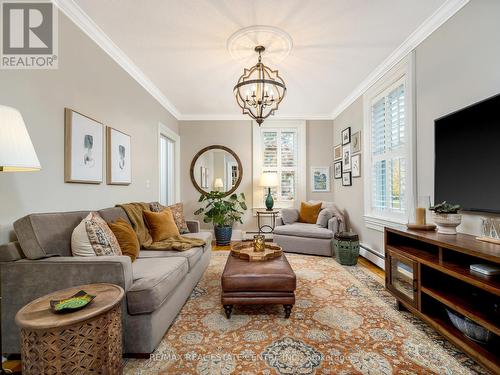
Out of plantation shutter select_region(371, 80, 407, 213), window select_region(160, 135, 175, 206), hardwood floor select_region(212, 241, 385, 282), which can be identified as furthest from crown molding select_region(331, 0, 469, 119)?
window select_region(160, 135, 175, 206)

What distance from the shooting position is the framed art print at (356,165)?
13.4 feet

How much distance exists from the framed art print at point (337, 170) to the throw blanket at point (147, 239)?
3.25 metres

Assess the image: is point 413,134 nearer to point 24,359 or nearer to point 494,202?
point 494,202

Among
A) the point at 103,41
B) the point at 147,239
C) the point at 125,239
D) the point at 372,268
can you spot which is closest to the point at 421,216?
the point at 372,268

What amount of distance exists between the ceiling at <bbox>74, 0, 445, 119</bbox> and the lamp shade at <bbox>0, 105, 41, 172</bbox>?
1537 mm

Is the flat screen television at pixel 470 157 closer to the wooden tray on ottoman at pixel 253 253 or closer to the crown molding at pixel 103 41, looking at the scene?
the wooden tray on ottoman at pixel 253 253

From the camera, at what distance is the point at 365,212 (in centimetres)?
385

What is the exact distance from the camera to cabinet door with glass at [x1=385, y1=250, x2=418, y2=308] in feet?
6.41

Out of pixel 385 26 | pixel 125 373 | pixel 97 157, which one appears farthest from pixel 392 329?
pixel 97 157

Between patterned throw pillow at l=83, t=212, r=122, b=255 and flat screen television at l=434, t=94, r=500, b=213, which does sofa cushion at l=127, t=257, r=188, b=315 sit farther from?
flat screen television at l=434, t=94, r=500, b=213

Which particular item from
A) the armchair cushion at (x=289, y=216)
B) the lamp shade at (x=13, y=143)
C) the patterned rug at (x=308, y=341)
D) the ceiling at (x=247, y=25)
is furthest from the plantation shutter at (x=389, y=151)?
the lamp shade at (x=13, y=143)

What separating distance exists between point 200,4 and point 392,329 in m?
3.16

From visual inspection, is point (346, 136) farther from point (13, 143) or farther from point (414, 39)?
point (13, 143)

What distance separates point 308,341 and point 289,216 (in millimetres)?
2966
